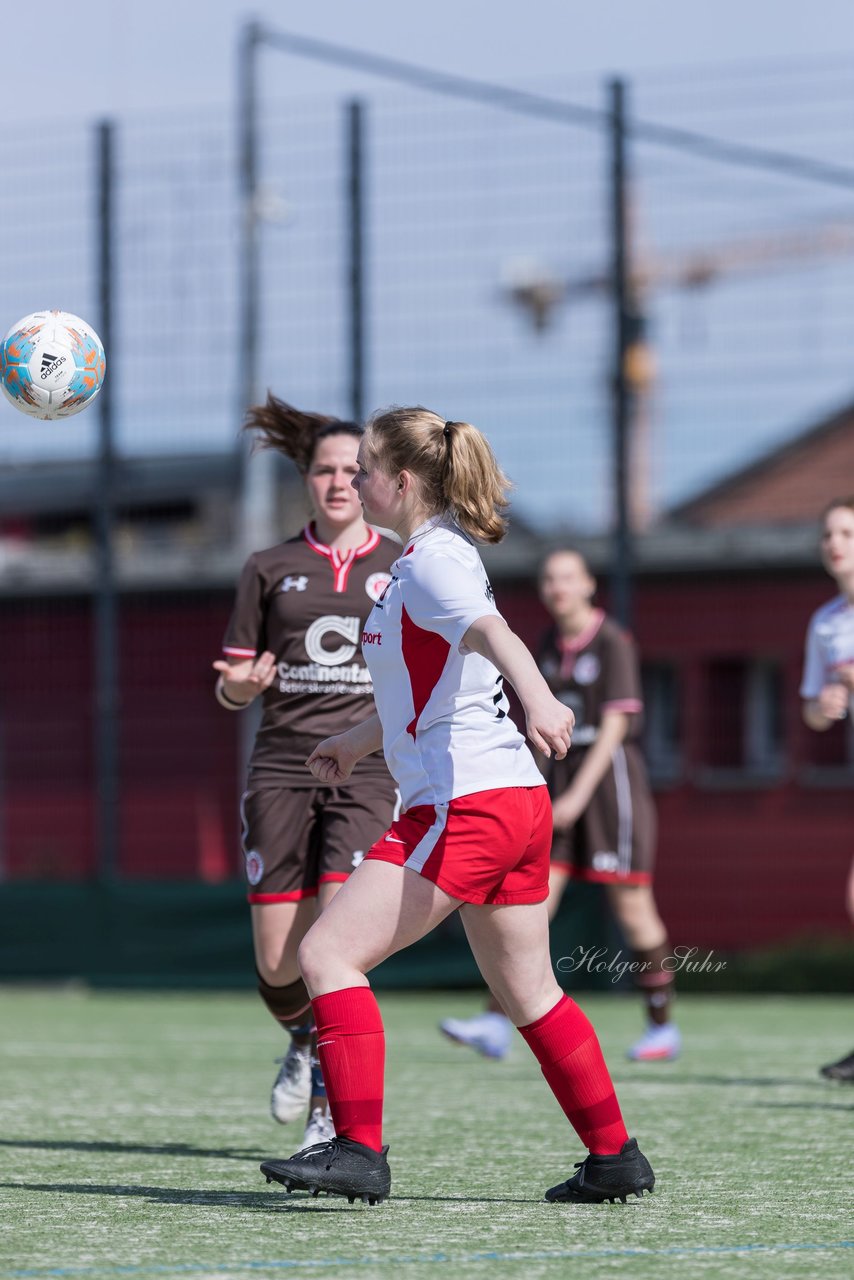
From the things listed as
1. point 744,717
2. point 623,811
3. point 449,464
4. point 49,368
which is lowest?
point 744,717

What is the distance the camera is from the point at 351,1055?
15.5ft

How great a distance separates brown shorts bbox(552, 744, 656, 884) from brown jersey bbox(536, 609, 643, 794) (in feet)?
0.71

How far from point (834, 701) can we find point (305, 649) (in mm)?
2311

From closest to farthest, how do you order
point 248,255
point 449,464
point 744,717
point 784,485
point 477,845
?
1. point 477,845
2. point 449,464
3. point 248,255
4. point 784,485
5. point 744,717

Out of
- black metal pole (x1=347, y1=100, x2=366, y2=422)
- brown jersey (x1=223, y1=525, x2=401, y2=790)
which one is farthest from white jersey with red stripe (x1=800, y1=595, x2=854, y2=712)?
black metal pole (x1=347, y1=100, x2=366, y2=422)

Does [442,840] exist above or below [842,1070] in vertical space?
above

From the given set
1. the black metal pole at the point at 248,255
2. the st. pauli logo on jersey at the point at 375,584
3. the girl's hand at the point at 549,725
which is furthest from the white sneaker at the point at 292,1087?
the black metal pole at the point at 248,255

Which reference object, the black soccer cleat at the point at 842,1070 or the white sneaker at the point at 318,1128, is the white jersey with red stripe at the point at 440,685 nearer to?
the white sneaker at the point at 318,1128

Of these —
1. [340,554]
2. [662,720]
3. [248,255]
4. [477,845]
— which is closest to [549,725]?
[477,845]

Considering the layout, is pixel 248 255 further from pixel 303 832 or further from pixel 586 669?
pixel 303 832

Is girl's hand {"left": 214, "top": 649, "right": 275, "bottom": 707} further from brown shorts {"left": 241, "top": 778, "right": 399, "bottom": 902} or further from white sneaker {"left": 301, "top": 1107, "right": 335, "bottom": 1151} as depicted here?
white sneaker {"left": 301, "top": 1107, "right": 335, "bottom": 1151}

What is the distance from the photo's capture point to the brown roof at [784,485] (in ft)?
66.1

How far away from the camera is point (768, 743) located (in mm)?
22625

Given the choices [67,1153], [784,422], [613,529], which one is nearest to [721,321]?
[784,422]
